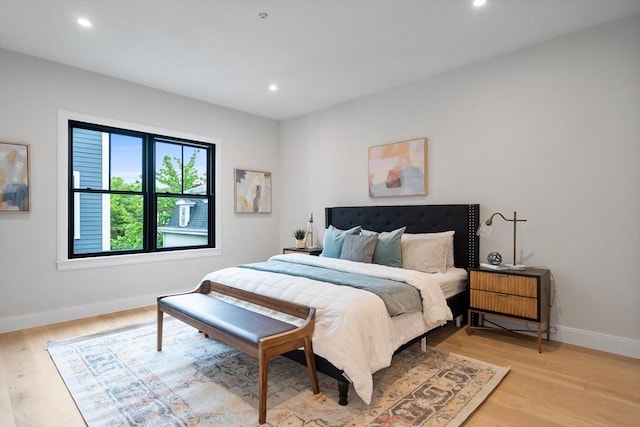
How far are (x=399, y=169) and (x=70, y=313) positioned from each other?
411 cm

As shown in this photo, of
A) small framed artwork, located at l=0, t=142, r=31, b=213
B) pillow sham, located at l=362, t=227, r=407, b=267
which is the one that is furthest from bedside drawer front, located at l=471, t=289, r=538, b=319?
small framed artwork, located at l=0, t=142, r=31, b=213

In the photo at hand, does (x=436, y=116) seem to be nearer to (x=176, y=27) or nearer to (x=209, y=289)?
(x=176, y=27)

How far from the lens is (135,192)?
4.27m

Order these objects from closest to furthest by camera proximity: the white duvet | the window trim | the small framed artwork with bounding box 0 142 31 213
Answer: the white duvet
the small framed artwork with bounding box 0 142 31 213
the window trim

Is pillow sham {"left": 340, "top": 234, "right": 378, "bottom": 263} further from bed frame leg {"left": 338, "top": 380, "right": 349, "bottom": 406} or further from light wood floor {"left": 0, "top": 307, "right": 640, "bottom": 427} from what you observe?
bed frame leg {"left": 338, "top": 380, "right": 349, "bottom": 406}

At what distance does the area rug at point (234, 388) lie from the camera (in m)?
1.94

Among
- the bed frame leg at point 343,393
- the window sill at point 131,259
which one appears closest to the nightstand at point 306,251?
the window sill at point 131,259

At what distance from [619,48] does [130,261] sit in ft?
17.8

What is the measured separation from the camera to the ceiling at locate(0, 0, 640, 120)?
8.65ft

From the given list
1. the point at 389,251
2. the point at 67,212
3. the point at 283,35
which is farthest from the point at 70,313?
the point at 283,35

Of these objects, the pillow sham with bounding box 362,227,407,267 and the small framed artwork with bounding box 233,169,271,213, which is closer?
the pillow sham with bounding box 362,227,407,267

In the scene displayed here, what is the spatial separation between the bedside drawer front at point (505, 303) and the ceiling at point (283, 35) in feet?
7.74

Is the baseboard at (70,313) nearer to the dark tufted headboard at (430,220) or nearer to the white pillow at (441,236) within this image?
the dark tufted headboard at (430,220)

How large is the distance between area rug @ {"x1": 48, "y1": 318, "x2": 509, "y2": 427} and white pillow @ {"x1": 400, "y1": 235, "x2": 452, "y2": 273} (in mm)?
833
